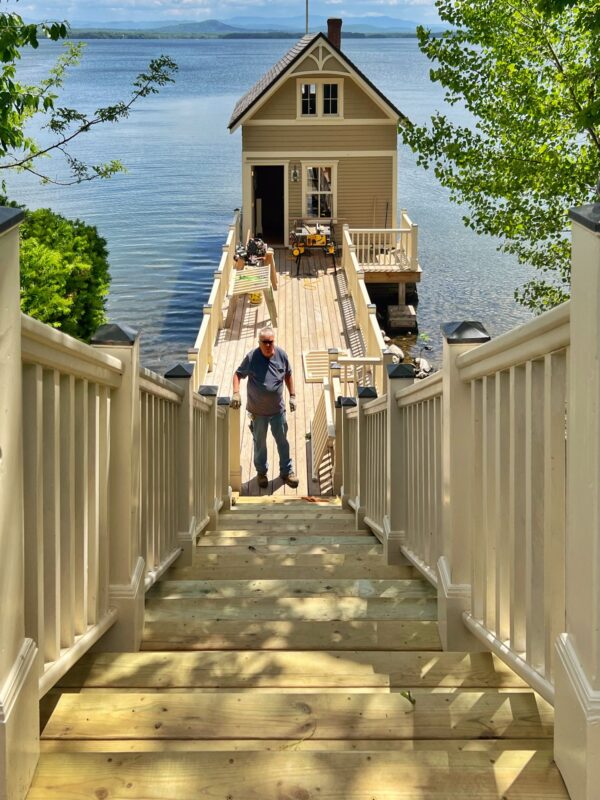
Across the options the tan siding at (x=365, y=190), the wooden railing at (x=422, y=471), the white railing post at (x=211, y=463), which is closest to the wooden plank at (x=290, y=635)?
the wooden railing at (x=422, y=471)

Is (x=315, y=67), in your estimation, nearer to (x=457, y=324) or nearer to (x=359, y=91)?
(x=359, y=91)

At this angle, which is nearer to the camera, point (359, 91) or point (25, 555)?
point (25, 555)

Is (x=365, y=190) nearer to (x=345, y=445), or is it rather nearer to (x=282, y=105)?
(x=282, y=105)

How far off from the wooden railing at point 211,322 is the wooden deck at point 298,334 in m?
0.33

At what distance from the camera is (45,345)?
8.86 feet

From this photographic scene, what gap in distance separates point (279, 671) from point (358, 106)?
26481 millimetres

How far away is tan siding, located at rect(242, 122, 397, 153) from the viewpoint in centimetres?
2828

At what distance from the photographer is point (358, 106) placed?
28125 millimetres

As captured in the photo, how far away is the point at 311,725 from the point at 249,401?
779cm

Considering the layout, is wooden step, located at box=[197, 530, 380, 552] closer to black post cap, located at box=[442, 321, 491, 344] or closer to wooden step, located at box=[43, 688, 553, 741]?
black post cap, located at box=[442, 321, 491, 344]

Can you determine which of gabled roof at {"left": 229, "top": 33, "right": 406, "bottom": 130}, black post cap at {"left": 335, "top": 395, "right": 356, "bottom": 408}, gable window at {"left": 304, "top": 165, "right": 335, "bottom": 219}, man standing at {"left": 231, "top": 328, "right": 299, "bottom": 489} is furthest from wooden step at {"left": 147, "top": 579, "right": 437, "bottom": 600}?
gable window at {"left": 304, "top": 165, "right": 335, "bottom": 219}

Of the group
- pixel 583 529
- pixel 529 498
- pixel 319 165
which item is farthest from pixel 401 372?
pixel 319 165

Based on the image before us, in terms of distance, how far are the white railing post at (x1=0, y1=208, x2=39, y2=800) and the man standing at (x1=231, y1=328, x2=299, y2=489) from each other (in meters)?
7.18

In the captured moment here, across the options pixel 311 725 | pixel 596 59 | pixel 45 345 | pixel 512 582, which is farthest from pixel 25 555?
pixel 596 59
